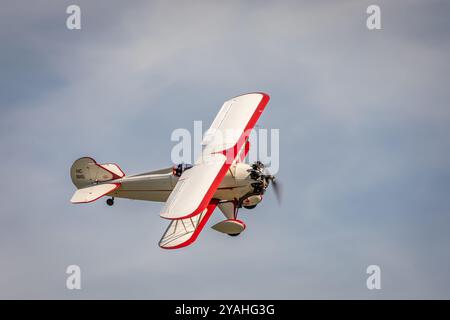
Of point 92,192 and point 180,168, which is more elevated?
point 180,168

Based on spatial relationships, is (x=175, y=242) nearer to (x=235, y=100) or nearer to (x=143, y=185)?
(x=143, y=185)

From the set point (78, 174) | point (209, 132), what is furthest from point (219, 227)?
point (78, 174)

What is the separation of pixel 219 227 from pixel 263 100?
25.9 feet

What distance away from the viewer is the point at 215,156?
38344 millimetres

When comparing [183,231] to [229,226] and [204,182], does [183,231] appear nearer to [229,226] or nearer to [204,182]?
[229,226]

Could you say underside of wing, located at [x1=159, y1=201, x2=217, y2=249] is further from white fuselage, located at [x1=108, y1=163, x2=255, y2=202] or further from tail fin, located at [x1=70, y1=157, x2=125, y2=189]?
tail fin, located at [x1=70, y1=157, x2=125, y2=189]

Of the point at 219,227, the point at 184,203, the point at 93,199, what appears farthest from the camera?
the point at 93,199

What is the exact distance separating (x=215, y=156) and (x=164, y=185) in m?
2.82

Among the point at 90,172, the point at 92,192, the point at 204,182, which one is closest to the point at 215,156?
the point at 204,182

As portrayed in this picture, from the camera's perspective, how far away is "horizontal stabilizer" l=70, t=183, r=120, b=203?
40094 millimetres

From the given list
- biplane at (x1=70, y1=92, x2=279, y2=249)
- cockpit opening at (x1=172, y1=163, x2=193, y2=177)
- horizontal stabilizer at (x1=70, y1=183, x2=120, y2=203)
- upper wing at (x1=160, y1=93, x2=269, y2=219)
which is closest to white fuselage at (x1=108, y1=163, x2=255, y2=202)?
biplane at (x1=70, y1=92, x2=279, y2=249)

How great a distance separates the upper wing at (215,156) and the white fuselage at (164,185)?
32.4 inches

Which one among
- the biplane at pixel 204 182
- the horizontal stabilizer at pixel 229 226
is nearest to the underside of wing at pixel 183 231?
the biplane at pixel 204 182

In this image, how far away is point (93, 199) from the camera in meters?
40.2
